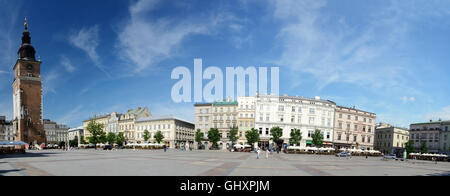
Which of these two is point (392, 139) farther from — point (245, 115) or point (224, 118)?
point (224, 118)

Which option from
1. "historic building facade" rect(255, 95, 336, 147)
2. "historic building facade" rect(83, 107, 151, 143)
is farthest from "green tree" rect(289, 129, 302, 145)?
"historic building facade" rect(83, 107, 151, 143)

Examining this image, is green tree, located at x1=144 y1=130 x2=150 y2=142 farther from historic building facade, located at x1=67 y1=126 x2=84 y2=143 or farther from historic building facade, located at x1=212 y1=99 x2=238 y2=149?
historic building facade, located at x1=67 y1=126 x2=84 y2=143

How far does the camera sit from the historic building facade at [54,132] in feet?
412

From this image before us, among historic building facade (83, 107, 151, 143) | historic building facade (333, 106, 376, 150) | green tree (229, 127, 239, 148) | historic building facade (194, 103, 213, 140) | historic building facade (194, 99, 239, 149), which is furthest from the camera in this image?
historic building facade (83, 107, 151, 143)

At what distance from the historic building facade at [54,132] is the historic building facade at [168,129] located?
6600 centimetres

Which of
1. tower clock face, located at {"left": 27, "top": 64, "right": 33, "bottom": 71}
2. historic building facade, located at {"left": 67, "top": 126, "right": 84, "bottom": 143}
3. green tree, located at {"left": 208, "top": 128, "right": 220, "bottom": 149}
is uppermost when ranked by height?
tower clock face, located at {"left": 27, "top": 64, "right": 33, "bottom": 71}

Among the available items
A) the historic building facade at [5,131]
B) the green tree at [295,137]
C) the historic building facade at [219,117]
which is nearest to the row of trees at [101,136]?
the historic building facade at [219,117]

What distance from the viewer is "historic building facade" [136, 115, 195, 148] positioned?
78.1 meters

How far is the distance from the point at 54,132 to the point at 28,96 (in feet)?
246

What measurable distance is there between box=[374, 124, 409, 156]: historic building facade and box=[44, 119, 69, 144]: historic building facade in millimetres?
140095

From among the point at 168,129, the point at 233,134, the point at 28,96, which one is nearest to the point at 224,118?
the point at 233,134

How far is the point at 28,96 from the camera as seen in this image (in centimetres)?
6506
